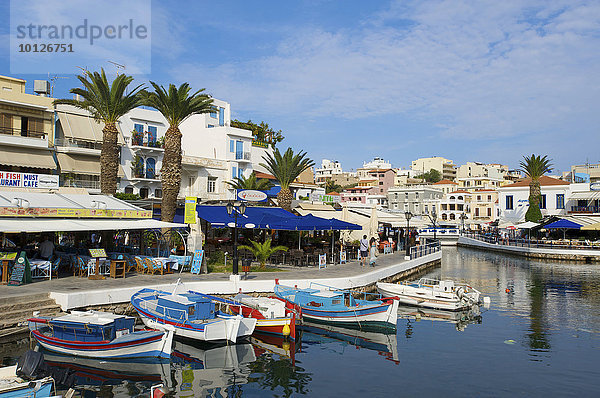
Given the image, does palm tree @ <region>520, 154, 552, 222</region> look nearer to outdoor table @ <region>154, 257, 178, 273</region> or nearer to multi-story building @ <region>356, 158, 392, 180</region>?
outdoor table @ <region>154, 257, 178, 273</region>

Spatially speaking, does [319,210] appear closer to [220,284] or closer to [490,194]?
[220,284]

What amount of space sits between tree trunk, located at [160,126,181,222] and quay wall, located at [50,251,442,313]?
30.7 feet

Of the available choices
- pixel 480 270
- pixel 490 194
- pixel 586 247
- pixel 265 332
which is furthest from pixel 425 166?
pixel 265 332

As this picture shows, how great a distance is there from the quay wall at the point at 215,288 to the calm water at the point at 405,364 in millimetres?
2936

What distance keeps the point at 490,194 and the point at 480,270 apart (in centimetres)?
6199

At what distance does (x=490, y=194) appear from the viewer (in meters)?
94.2

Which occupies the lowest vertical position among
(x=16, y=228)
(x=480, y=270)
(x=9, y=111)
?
(x=480, y=270)

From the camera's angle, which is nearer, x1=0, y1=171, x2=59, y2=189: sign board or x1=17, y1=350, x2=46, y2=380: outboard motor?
x1=17, y1=350, x2=46, y2=380: outboard motor

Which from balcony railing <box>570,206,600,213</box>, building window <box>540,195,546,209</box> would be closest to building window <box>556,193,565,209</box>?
building window <box>540,195,546,209</box>

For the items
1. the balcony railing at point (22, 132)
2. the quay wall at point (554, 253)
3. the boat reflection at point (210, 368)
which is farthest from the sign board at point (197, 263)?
the quay wall at point (554, 253)

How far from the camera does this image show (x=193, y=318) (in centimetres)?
1488

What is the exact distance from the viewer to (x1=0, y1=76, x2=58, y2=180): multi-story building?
34094mm

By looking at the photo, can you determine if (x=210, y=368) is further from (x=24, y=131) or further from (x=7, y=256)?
(x=24, y=131)

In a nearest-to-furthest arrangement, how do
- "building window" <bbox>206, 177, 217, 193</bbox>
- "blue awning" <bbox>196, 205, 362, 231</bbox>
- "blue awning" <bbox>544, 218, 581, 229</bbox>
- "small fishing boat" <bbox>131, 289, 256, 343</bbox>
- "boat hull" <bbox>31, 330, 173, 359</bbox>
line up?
1. "boat hull" <bbox>31, 330, 173, 359</bbox>
2. "small fishing boat" <bbox>131, 289, 256, 343</bbox>
3. "blue awning" <bbox>196, 205, 362, 231</bbox>
4. "building window" <bbox>206, 177, 217, 193</bbox>
5. "blue awning" <bbox>544, 218, 581, 229</bbox>
